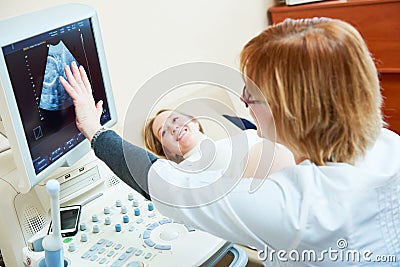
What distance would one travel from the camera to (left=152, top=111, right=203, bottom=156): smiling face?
1.60m

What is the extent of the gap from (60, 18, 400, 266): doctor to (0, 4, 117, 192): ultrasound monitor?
0.26 metres

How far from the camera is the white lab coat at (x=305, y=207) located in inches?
32.9

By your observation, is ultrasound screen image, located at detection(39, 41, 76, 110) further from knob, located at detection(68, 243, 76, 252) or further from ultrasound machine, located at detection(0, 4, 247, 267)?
knob, located at detection(68, 243, 76, 252)

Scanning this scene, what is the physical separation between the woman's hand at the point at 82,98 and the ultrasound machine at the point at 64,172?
1 cm

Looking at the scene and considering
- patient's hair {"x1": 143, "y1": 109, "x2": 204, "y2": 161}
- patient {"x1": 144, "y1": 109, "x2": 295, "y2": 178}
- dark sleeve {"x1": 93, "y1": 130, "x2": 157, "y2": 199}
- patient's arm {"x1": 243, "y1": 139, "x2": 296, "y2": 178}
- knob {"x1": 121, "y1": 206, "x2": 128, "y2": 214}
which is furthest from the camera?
patient's hair {"x1": 143, "y1": 109, "x2": 204, "y2": 161}

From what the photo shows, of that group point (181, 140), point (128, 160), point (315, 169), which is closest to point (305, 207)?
point (315, 169)

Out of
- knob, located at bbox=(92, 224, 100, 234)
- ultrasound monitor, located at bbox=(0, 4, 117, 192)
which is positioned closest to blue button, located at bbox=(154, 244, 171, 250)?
knob, located at bbox=(92, 224, 100, 234)

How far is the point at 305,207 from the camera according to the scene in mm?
829

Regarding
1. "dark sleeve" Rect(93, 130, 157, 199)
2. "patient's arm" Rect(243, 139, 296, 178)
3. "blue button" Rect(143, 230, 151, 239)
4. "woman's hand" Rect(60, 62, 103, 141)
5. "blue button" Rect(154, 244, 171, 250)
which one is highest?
"woman's hand" Rect(60, 62, 103, 141)

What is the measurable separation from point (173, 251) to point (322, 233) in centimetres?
36

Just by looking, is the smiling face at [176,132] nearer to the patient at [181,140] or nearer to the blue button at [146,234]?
the patient at [181,140]

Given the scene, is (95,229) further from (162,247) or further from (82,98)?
(82,98)

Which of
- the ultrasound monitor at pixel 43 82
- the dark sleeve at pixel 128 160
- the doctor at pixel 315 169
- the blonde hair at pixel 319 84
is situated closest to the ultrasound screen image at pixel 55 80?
the ultrasound monitor at pixel 43 82

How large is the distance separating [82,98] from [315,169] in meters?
0.56
